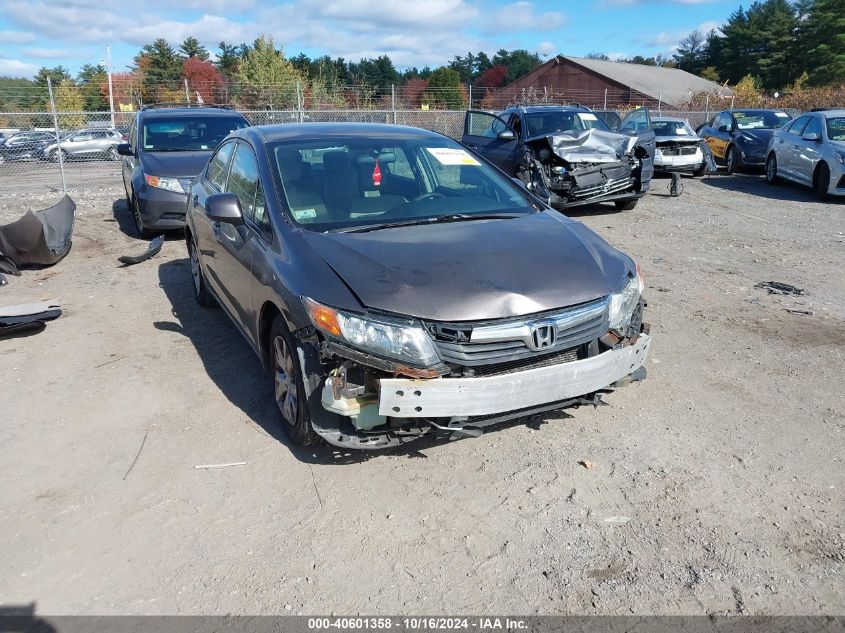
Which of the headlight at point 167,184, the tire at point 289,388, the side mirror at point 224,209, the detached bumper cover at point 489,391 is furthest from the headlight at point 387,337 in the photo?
the headlight at point 167,184

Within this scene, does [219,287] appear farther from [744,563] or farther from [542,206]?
[744,563]

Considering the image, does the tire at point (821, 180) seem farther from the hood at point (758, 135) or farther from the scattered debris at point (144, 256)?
the scattered debris at point (144, 256)

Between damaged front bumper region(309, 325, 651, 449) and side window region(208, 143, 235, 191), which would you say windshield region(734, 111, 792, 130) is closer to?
side window region(208, 143, 235, 191)

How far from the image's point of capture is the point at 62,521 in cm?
331

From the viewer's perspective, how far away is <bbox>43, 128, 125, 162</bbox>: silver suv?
24.4 meters

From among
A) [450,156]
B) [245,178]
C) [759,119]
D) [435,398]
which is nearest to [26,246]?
[245,178]

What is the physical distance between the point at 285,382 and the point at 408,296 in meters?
1.01

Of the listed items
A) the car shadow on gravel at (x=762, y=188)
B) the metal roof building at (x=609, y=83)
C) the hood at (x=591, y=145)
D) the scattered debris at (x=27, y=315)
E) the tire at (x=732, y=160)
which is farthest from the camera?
the metal roof building at (x=609, y=83)

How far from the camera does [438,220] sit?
169 inches

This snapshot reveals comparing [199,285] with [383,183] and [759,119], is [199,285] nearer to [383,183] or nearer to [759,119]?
[383,183]

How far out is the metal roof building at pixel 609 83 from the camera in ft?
172

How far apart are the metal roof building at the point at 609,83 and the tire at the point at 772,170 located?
36256 mm

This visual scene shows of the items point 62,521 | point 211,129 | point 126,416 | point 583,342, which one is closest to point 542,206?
point 583,342

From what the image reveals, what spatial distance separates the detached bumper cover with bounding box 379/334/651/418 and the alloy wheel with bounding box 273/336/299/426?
77 centimetres
